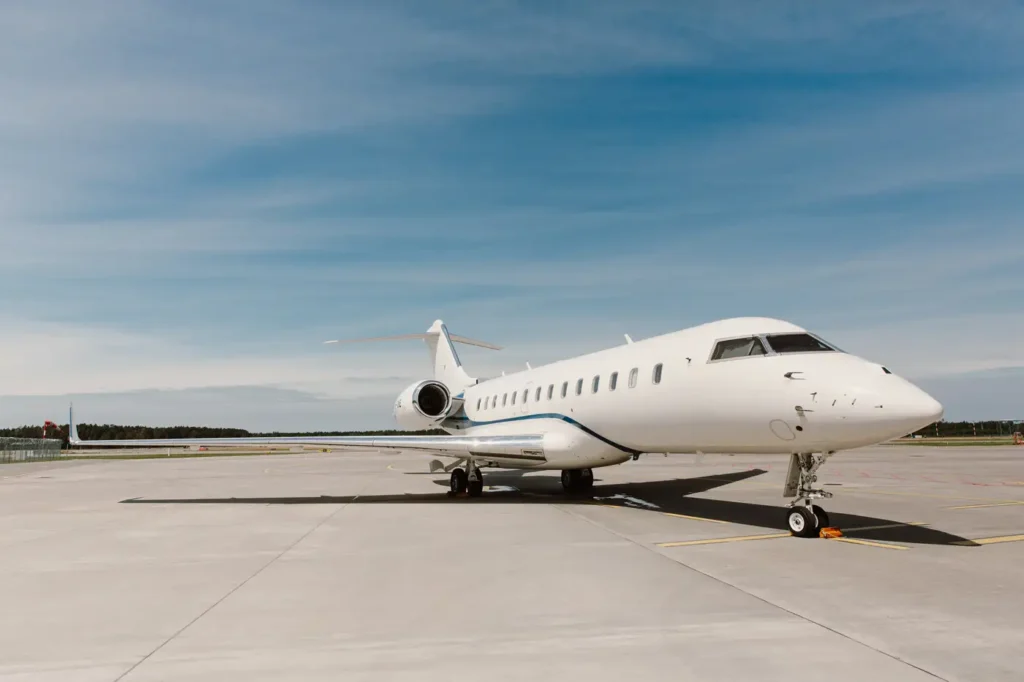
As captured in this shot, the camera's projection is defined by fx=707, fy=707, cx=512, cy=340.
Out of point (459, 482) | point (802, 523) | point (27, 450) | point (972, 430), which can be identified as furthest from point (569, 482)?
point (972, 430)

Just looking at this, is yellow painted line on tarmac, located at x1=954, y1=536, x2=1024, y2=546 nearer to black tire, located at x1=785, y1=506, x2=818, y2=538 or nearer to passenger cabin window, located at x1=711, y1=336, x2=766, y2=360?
black tire, located at x1=785, y1=506, x2=818, y2=538

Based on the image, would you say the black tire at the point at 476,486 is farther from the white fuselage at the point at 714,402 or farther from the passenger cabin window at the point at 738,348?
the passenger cabin window at the point at 738,348

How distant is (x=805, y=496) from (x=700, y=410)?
1923 millimetres

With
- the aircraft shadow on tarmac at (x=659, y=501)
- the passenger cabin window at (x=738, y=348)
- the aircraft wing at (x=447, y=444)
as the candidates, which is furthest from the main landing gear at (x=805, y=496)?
the aircraft wing at (x=447, y=444)

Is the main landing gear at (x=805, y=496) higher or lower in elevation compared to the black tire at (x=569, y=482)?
higher

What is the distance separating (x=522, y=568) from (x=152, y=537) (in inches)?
225

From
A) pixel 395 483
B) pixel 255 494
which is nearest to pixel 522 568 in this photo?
pixel 255 494

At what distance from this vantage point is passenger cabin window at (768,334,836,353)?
945 centimetres

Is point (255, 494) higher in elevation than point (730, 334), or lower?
lower

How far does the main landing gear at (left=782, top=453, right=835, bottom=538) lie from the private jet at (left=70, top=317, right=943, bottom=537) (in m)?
0.02

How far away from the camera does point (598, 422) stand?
13.2m

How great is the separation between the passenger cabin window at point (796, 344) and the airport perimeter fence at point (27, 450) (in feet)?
150

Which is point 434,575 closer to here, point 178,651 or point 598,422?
point 178,651

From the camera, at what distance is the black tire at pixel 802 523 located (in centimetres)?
895
